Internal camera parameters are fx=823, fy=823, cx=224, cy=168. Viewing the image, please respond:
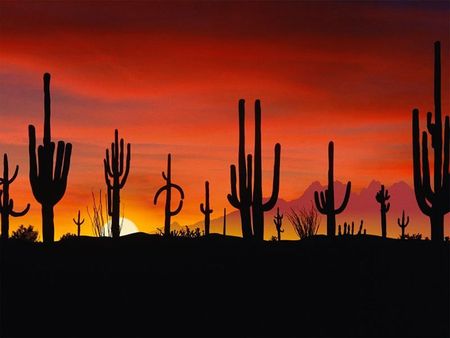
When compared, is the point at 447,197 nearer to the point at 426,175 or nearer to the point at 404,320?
the point at 426,175

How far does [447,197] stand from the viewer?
50.0ft

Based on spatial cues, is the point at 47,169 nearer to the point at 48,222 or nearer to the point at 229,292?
the point at 48,222

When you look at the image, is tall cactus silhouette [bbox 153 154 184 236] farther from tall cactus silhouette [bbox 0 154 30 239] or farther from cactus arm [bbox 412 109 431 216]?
cactus arm [bbox 412 109 431 216]

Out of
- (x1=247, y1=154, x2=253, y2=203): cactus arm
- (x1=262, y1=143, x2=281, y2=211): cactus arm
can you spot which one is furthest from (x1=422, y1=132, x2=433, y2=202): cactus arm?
(x1=247, y1=154, x2=253, y2=203): cactus arm

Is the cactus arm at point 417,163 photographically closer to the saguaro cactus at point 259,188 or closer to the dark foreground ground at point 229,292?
the dark foreground ground at point 229,292

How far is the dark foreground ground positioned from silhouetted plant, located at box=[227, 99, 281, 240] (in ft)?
A: 4.23

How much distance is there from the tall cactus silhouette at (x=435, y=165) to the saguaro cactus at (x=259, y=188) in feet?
12.4

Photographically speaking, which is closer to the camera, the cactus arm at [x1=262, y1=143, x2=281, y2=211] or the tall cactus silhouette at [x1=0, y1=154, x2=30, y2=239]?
the cactus arm at [x1=262, y1=143, x2=281, y2=211]

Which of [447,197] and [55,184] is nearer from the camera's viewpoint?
[447,197]

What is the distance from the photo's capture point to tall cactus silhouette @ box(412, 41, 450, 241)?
49.2 feet

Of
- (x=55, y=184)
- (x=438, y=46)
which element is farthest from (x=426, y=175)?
(x=55, y=184)

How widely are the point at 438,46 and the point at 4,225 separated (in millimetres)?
17751

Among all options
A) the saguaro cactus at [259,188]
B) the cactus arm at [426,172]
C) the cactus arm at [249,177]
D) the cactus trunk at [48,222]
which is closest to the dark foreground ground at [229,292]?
the cactus trunk at [48,222]

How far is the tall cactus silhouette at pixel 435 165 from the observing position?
15.0 m
